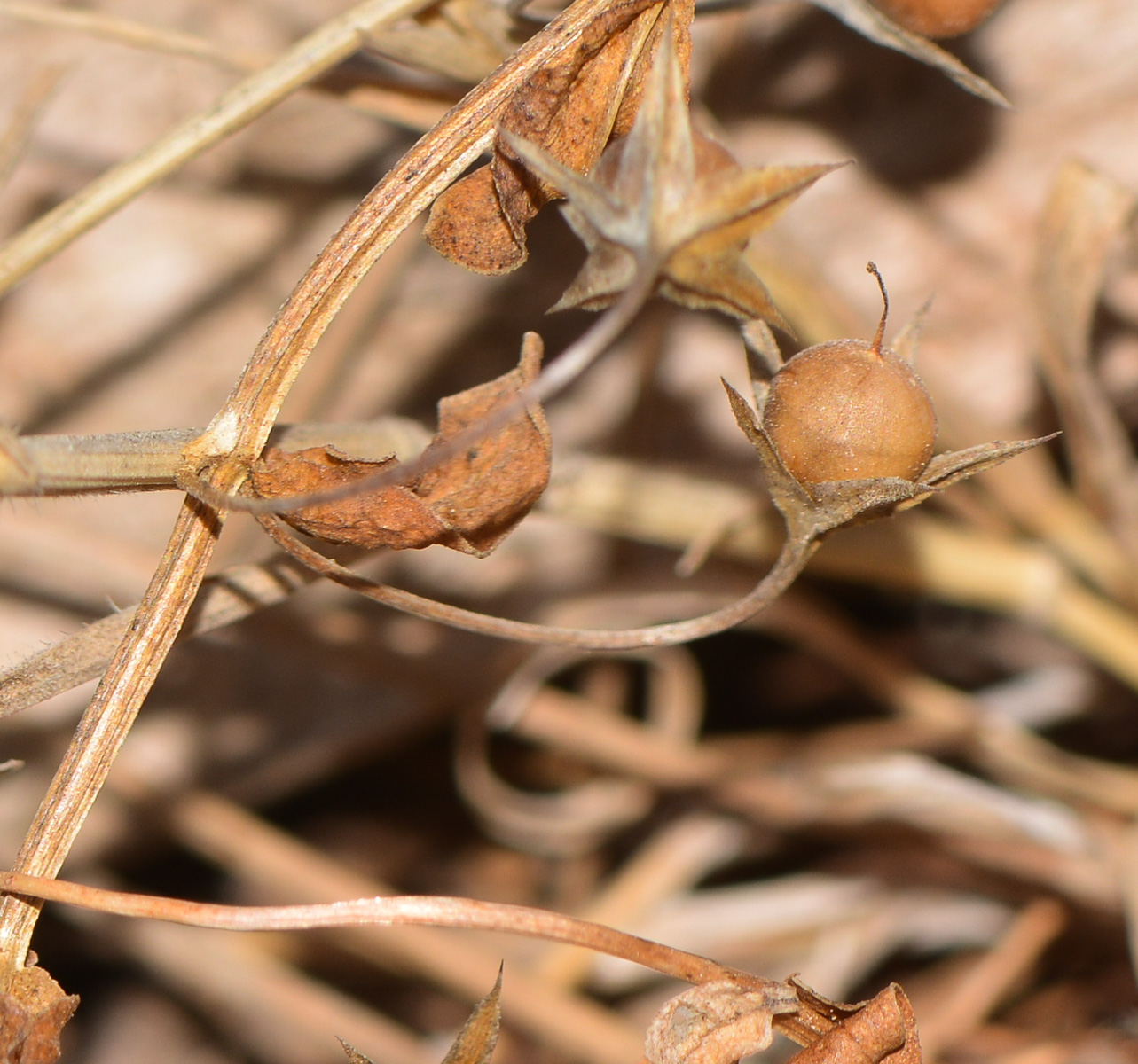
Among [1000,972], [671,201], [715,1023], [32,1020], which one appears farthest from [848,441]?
[1000,972]

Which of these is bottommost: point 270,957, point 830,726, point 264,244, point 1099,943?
point 270,957

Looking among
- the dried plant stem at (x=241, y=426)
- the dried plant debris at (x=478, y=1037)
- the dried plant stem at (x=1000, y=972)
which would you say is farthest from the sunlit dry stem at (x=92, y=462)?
the dried plant stem at (x=1000, y=972)

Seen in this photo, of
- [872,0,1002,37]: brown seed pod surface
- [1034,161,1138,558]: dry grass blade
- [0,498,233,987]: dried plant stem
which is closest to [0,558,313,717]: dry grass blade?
[0,498,233,987]: dried plant stem

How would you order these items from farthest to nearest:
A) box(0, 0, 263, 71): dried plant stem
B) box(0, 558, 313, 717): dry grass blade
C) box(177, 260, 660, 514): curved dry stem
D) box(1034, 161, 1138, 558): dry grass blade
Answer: box(1034, 161, 1138, 558): dry grass blade → box(0, 0, 263, 71): dried plant stem → box(0, 558, 313, 717): dry grass blade → box(177, 260, 660, 514): curved dry stem

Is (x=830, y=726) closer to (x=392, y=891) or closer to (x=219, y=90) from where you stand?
(x=392, y=891)

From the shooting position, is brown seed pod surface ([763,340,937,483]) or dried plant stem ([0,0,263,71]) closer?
brown seed pod surface ([763,340,937,483])

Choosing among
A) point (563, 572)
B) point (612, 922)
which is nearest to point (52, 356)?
point (563, 572)

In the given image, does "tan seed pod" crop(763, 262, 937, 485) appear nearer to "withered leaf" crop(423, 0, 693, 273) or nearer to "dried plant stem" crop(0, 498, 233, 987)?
"withered leaf" crop(423, 0, 693, 273)
